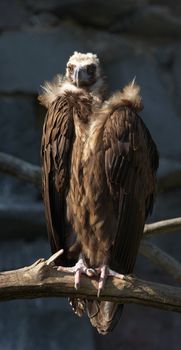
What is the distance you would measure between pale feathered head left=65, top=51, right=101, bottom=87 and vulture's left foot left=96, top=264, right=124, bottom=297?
2.52 ft

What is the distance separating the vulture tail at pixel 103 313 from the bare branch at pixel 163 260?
1.19 feet

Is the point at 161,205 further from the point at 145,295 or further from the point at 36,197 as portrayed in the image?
the point at 145,295

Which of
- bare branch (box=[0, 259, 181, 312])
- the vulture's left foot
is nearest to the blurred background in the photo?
the vulture's left foot

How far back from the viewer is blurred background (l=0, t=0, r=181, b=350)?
5.41 metres

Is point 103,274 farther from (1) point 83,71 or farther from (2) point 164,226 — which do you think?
(1) point 83,71

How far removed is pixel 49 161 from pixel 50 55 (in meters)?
1.55

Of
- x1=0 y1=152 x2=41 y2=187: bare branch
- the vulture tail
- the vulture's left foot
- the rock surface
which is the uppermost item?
x1=0 y1=152 x2=41 y2=187: bare branch

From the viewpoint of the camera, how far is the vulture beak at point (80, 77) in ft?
14.4

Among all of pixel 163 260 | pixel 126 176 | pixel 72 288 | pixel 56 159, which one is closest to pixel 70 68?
pixel 56 159

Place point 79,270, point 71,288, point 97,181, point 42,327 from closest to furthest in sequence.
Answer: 1. point 71,288
2. point 79,270
3. point 97,181
4. point 42,327

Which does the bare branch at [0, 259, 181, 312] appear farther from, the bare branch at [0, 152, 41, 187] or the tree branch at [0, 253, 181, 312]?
the bare branch at [0, 152, 41, 187]

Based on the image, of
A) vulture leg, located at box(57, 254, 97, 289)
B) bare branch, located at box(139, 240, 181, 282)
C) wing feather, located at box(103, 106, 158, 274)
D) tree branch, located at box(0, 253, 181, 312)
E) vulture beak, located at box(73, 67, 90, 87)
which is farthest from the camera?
Answer: bare branch, located at box(139, 240, 181, 282)

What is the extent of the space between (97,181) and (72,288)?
61 cm

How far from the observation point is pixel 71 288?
3.69m
